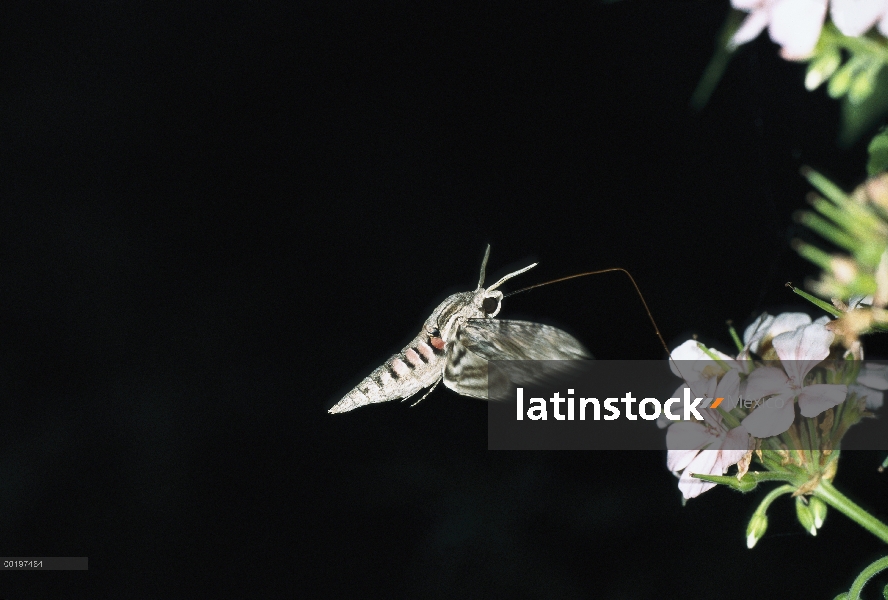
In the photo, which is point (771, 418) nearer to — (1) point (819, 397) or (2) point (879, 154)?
(1) point (819, 397)

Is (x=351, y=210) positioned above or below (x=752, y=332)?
above

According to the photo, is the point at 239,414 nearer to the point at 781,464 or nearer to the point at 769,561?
the point at 769,561

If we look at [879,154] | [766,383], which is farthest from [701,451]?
[879,154]

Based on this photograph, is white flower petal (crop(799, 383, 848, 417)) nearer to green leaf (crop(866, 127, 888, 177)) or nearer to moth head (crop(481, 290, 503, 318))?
green leaf (crop(866, 127, 888, 177))

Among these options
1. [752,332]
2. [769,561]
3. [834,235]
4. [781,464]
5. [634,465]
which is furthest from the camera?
[634,465]

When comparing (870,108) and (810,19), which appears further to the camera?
(870,108)

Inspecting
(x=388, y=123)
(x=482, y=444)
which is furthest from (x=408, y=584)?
(x=388, y=123)

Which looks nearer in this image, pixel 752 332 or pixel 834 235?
pixel 834 235
